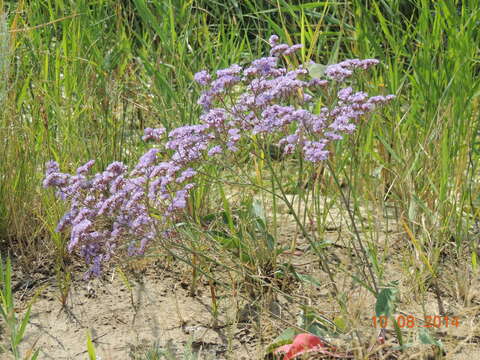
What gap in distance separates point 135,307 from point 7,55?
3.24ft

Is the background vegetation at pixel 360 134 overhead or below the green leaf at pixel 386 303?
overhead

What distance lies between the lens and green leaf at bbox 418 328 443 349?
181 centimetres

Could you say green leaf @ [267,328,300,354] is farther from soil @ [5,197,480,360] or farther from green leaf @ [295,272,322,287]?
green leaf @ [295,272,322,287]

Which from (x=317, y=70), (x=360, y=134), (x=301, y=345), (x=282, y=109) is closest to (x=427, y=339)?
(x=301, y=345)

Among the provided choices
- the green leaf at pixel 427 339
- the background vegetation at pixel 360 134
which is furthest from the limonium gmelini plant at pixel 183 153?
the green leaf at pixel 427 339

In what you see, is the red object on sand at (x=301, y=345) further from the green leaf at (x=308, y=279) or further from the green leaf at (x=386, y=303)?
the green leaf at (x=308, y=279)

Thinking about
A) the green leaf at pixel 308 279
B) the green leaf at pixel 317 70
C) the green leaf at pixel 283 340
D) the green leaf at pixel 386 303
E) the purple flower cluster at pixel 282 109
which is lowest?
→ the green leaf at pixel 283 340

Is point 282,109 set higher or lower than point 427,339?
higher
